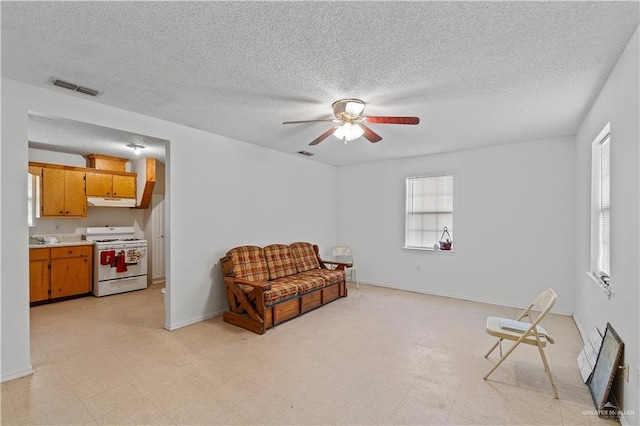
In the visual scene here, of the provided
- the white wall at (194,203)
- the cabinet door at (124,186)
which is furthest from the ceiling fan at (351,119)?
the cabinet door at (124,186)

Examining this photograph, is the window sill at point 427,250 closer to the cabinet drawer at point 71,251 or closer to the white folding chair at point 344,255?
the white folding chair at point 344,255

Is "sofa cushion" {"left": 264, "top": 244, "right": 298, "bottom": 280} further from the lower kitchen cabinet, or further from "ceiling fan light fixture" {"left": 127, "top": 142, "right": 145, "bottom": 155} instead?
the lower kitchen cabinet

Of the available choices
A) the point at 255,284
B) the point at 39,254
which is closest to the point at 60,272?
the point at 39,254

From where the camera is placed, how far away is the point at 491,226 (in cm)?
471

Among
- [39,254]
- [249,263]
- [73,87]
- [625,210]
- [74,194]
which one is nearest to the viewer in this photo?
[625,210]

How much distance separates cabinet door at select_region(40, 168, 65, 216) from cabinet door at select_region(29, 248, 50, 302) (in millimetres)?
661

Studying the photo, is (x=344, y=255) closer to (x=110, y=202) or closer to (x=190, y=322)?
(x=190, y=322)

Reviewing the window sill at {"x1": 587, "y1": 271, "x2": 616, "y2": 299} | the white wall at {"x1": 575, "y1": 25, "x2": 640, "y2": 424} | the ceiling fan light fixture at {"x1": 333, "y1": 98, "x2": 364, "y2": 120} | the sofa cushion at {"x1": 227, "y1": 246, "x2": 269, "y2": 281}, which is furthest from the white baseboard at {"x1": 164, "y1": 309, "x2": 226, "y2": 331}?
the window sill at {"x1": 587, "y1": 271, "x2": 616, "y2": 299}

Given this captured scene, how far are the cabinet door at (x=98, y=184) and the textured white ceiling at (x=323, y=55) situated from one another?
3.03m

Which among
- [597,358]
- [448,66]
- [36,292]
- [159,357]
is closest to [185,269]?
[159,357]

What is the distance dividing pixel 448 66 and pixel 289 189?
139 inches

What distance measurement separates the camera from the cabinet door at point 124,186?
18.5 feet

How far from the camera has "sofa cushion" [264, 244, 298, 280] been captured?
4.52 meters

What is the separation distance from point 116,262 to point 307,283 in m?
3.48
